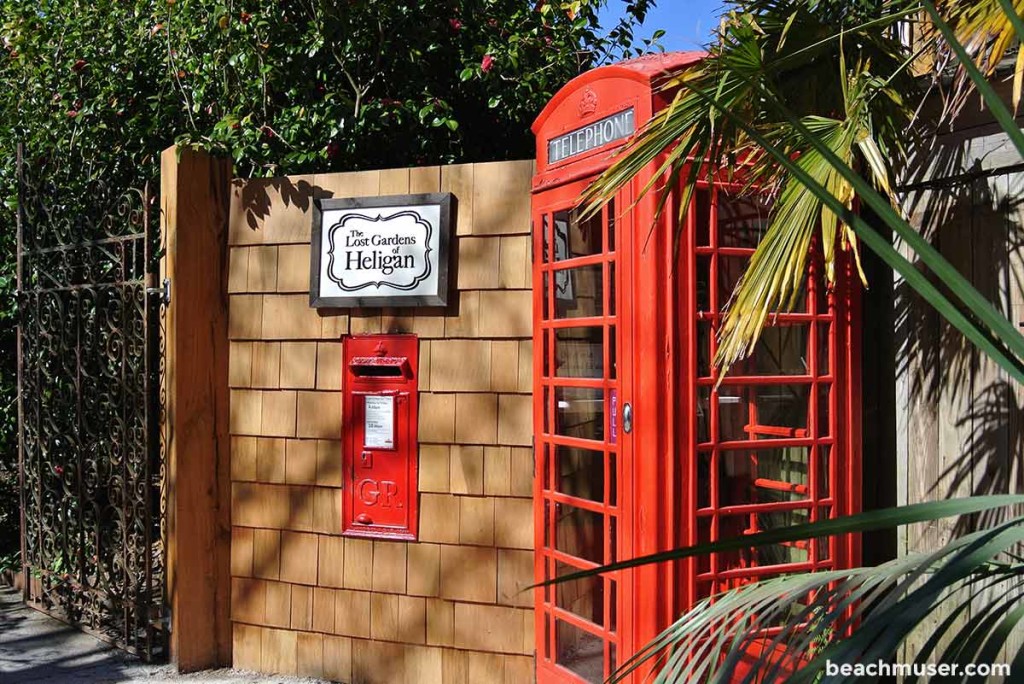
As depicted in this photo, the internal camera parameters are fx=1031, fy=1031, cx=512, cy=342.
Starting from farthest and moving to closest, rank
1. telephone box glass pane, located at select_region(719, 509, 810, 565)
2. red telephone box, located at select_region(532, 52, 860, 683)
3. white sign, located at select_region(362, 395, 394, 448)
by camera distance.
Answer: white sign, located at select_region(362, 395, 394, 448) < telephone box glass pane, located at select_region(719, 509, 810, 565) < red telephone box, located at select_region(532, 52, 860, 683)

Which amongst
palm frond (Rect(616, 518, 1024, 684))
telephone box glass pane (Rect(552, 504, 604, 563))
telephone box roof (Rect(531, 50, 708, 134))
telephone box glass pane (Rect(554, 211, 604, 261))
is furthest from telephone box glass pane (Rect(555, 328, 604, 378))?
palm frond (Rect(616, 518, 1024, 684))

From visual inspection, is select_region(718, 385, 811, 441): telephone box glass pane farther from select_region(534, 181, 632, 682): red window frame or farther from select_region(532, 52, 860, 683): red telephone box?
select_region(534, 181, 632, 682): red window frame

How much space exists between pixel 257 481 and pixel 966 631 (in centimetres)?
410

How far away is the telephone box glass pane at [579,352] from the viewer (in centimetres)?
394

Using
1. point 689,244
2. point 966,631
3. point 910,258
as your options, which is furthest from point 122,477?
point 966,631

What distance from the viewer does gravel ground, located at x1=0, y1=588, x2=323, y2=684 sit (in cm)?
505

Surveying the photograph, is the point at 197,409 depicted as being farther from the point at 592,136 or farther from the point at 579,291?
the point at 592,136

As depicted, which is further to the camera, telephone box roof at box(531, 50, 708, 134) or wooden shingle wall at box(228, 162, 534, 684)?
wooden shingle wall at box(228, 162, 534, 684)

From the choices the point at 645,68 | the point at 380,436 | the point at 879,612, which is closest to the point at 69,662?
the point at 380,436

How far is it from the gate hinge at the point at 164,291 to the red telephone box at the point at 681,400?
2.30m

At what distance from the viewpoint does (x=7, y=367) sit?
685cm

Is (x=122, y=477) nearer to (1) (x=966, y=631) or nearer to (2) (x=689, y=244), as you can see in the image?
(2) (x=689, y=244)

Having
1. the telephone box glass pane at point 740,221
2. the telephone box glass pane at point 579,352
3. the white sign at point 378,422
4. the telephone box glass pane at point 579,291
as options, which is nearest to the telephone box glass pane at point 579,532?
the telephone box glass pane at point 579,352

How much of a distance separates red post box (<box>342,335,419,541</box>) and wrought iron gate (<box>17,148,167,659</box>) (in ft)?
3.63
